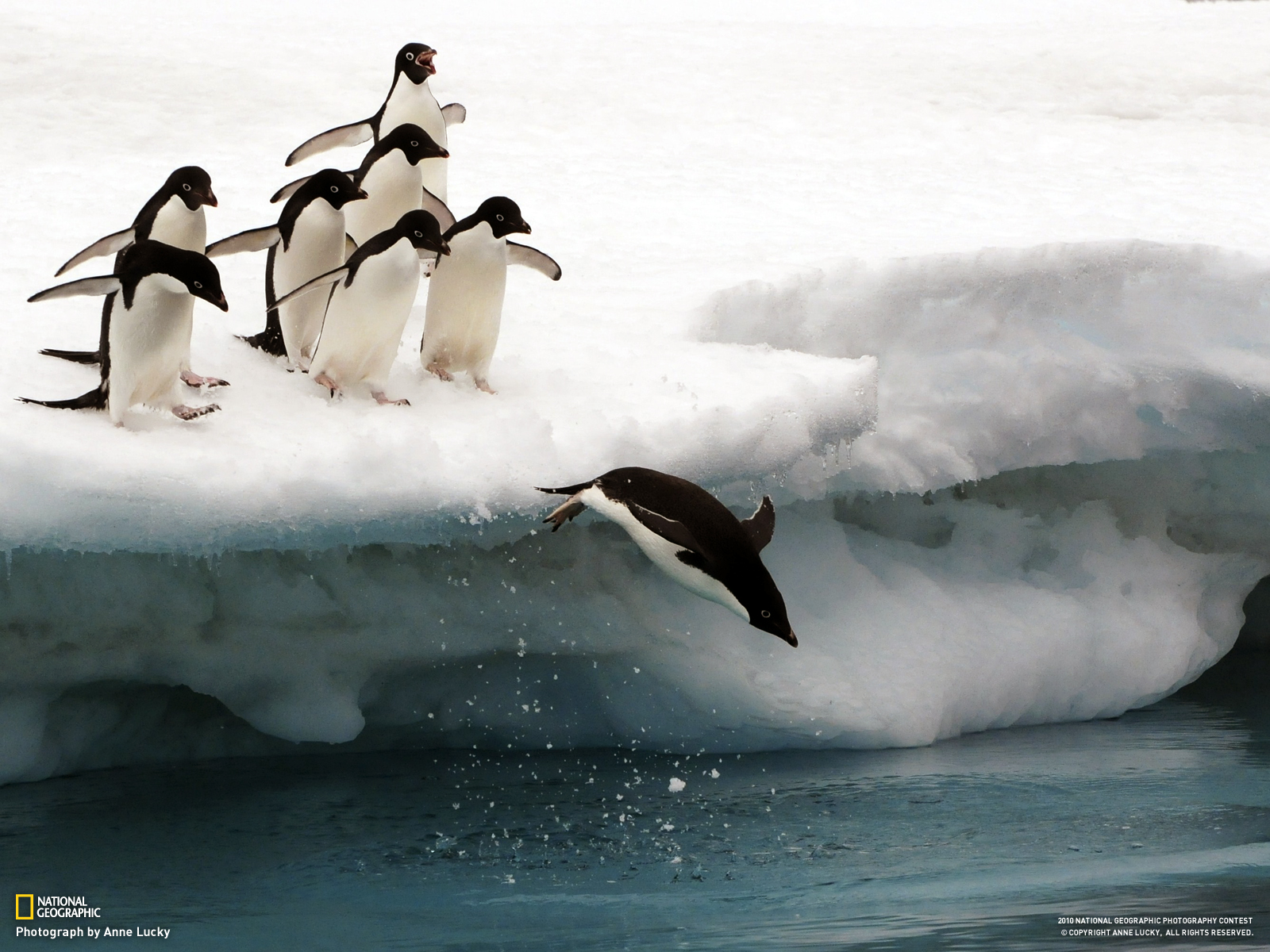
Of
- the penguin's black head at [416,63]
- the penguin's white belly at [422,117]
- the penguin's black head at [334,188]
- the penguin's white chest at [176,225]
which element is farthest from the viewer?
the penguin's white belly at [422,117]

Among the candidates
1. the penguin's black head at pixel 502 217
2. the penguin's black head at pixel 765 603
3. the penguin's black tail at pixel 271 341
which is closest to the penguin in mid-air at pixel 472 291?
the penguin's black head at pixel 502 217

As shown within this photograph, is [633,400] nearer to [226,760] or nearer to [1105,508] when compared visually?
[226,760]

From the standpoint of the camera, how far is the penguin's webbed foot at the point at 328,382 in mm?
3299

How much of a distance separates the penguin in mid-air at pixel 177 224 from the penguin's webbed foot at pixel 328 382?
209 millimetres

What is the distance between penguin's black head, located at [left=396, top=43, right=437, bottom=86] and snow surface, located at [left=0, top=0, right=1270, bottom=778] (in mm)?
658

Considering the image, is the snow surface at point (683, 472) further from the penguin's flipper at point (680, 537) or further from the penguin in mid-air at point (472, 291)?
the penguin's flipper at point (680, 537)

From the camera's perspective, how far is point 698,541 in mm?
2447

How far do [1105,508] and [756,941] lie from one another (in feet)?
7.87

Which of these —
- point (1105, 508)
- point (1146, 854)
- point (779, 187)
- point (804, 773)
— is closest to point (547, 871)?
point (804, 773)

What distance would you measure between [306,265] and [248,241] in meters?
0.16

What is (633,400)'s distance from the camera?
329 centimetres

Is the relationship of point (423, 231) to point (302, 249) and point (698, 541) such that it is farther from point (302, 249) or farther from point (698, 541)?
point (698, 541)

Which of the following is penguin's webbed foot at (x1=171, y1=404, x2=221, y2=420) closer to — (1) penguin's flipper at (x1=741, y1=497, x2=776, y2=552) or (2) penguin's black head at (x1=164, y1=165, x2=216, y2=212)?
(2) penguin's black head at (x1=164, y1=165, x2=216, y2=212)

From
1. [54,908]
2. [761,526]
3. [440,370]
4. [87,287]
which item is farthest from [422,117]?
[54,908]
